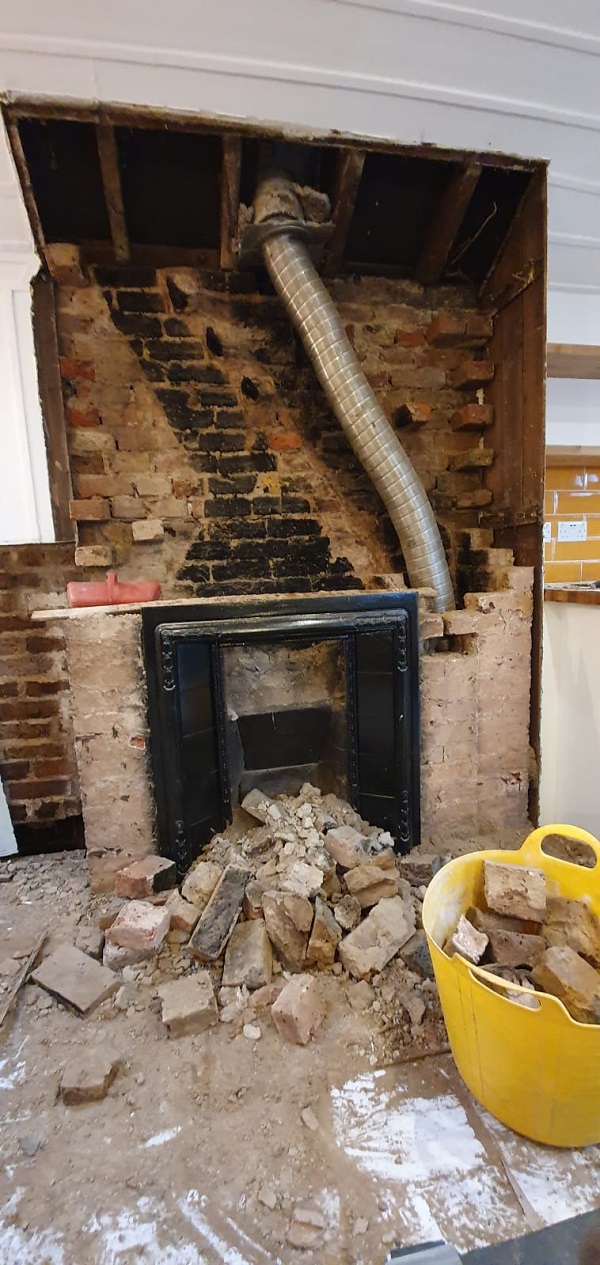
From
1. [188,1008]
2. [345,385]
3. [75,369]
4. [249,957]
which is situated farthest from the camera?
[75,369]

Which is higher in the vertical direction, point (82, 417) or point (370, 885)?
point (82, 417)

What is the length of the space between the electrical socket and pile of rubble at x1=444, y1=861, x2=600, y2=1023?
2.39m

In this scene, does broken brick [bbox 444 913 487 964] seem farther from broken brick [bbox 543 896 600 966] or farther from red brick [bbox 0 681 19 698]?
red brick [bbox 0 681 19 698]

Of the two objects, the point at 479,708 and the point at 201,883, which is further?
the point at 479,708

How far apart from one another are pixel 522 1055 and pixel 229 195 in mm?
2529

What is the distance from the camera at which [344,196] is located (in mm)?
1762

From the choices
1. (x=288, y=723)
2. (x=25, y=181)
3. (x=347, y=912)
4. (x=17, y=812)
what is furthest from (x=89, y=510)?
(x=347, y=912)

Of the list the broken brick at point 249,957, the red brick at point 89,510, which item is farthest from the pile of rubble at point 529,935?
the red brick at point 89,510

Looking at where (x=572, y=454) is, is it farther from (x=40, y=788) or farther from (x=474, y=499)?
(x=40, y=788)

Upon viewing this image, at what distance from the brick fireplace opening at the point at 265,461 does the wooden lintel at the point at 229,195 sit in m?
0.01

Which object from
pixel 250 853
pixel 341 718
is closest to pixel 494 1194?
pixel 250 853

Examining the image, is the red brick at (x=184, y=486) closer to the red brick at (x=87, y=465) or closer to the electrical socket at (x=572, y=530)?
the red brick at (x=87, y=465)

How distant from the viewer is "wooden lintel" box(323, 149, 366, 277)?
65.9 inches

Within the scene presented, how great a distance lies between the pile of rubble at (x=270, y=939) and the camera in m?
1.36
